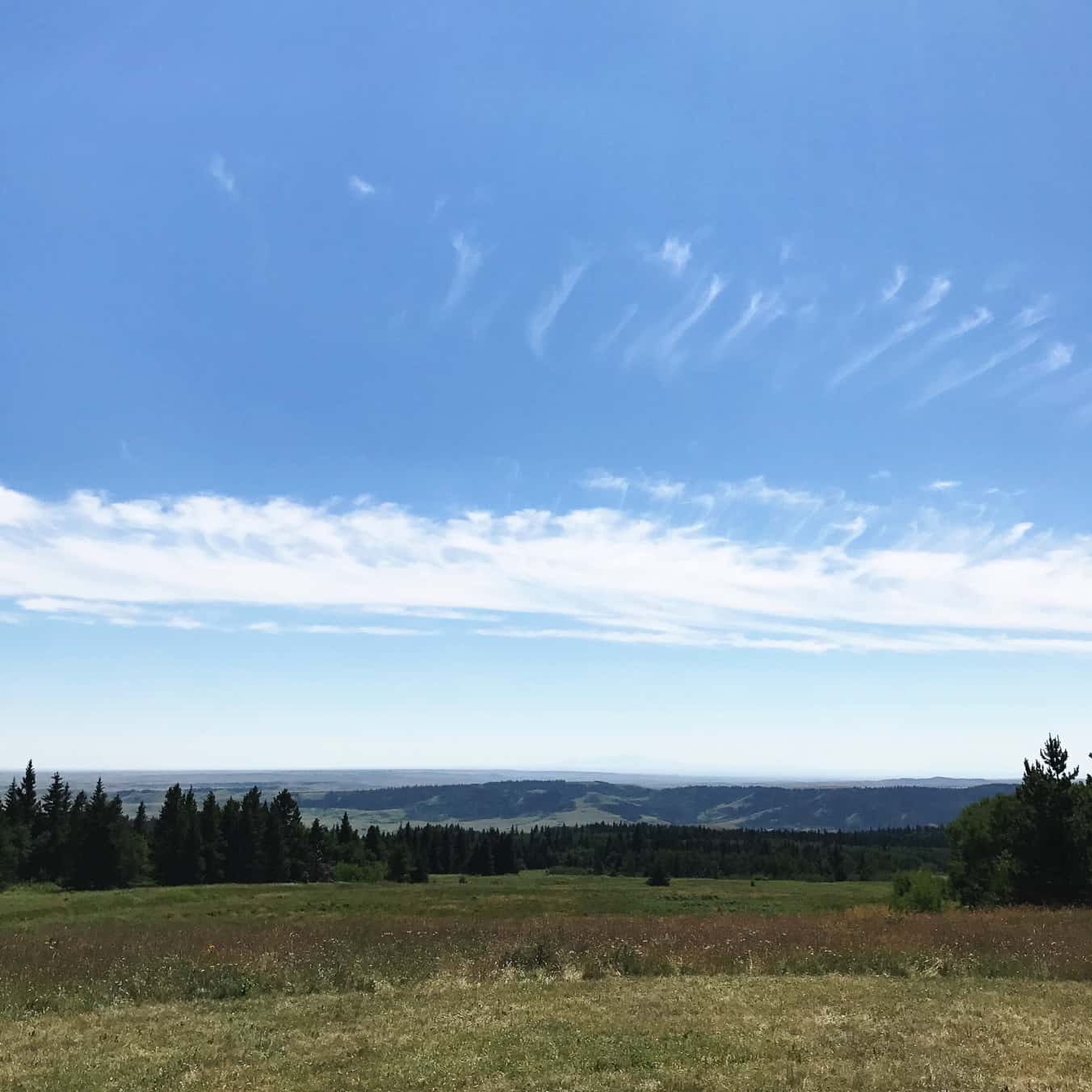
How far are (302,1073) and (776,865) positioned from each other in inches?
6858

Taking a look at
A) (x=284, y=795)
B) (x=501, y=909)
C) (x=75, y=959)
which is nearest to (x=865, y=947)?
(x=75, y=959)

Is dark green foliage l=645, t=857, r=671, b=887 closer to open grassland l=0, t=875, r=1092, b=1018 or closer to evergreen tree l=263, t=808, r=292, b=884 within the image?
evergreen tree l=263, t=808, r=292, b=884

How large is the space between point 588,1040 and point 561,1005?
3.20 m

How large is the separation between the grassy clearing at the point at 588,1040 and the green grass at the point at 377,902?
28506 millimetres

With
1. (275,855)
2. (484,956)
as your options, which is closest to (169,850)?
(275,855)

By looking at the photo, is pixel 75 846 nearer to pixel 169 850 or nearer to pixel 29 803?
pixel 169 850

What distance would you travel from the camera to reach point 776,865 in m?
168

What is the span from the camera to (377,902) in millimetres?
64250

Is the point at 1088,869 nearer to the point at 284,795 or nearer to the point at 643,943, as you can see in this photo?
the point at 643,943

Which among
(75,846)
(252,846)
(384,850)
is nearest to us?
(75,846)

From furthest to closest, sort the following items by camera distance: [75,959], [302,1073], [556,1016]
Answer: [75,959], [556,1016], [302,1073]

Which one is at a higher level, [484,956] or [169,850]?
[484,956]

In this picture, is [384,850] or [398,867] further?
[384,850]

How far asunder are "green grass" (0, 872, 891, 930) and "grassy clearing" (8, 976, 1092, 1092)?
28506 millimetres
